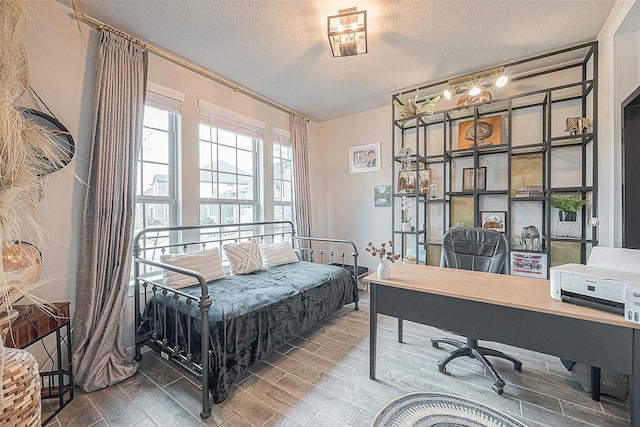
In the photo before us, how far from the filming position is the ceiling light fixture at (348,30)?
185 centimetres

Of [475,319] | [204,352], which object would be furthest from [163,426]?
[475,319]

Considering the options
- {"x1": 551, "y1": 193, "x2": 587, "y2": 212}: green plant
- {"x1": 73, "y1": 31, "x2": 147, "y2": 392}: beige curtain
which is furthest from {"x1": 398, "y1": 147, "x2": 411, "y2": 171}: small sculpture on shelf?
{"x1": 73, "y1": 31, "x2": 147, "y2": 392}: beige curtain

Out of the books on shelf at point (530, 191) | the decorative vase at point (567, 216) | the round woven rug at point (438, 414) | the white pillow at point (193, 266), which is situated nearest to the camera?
the round woven rug at point (438, 414)

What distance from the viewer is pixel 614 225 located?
78.5 inches

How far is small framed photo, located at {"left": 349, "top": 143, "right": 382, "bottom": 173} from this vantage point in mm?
3906

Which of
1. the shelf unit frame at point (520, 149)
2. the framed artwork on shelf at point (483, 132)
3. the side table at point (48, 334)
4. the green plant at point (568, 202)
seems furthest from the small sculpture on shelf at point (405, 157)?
the side table at point (48, 334)

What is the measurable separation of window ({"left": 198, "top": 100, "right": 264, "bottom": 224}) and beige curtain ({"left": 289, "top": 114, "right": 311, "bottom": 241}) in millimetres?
572

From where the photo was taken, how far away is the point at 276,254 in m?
3.17

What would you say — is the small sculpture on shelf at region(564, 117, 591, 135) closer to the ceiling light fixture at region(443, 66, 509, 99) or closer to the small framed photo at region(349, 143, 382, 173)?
the ceiling light fixture at region(443, 66, 509, 99)

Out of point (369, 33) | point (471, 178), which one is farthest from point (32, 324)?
point (471, 178)

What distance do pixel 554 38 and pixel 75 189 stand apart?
13.4ft

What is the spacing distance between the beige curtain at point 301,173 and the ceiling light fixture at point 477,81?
6.58 feet

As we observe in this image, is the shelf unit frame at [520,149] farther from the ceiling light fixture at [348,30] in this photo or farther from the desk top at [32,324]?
the desk top at [32,324]

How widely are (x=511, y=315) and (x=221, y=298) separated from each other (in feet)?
6.09
